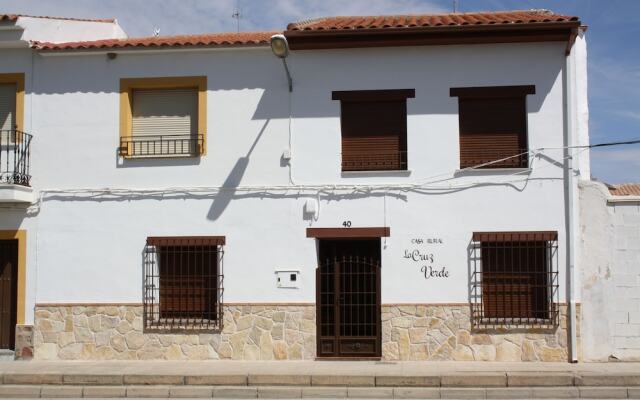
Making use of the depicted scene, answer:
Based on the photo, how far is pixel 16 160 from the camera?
41.1 feet

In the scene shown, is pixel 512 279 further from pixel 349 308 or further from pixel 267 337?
pixel 267 337

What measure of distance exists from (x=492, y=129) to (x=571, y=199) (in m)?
1.74

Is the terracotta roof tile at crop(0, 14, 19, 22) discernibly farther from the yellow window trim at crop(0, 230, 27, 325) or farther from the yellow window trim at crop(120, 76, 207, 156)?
the yellow window trim at crop(0, 230, 27, 325)

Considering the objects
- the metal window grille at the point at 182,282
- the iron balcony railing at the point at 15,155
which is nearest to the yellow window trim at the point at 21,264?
the iron balcony railing at the point at 15,155

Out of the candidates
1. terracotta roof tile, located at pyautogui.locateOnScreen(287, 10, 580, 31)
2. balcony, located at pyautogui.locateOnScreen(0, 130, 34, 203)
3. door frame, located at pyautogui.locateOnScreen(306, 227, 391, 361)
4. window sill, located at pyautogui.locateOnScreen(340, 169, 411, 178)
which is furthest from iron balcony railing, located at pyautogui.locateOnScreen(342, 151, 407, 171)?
balcony, located at pyautogui.locateOnScreen(0, 130, 34, 203)

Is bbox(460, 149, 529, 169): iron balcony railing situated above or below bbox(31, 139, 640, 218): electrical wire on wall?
above

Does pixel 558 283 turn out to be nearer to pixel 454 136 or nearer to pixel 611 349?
pixel 611 349

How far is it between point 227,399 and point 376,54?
616cm

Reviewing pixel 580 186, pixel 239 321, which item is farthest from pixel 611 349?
pixel 239 321

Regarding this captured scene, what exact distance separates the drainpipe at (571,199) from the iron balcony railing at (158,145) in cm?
631

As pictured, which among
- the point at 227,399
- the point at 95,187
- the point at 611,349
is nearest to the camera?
the point at 227,399

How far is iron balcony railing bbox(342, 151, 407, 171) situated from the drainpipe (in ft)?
8.86

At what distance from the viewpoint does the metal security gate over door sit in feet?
39.2

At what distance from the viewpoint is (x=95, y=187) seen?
492 inches
